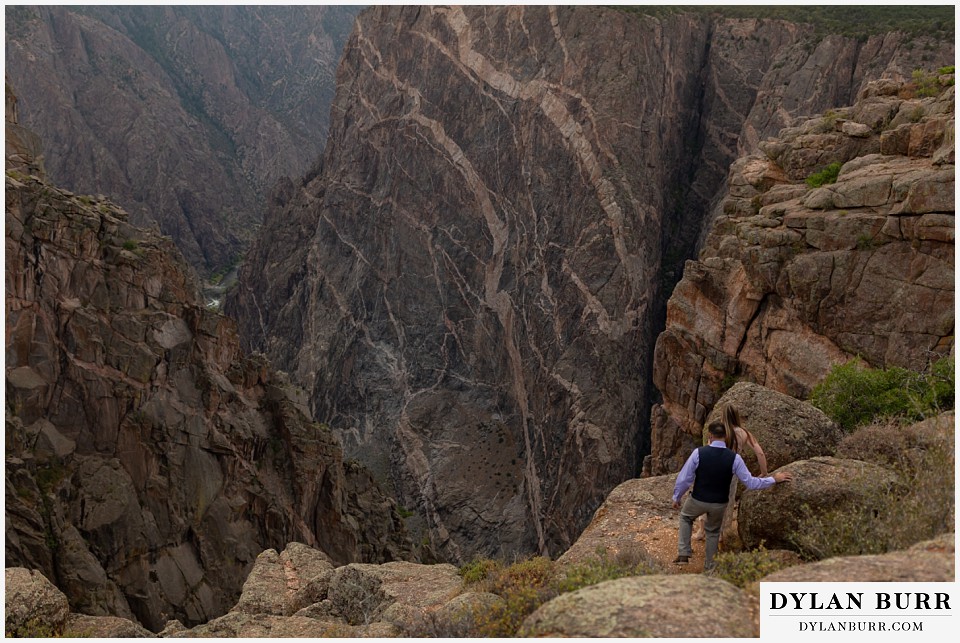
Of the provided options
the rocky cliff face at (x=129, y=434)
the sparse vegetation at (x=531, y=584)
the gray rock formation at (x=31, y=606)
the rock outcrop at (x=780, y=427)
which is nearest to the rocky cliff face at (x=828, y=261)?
the rock outcrop at (x=780, y=427)

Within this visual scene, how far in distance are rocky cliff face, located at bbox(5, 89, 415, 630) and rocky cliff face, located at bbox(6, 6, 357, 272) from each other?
217 feet

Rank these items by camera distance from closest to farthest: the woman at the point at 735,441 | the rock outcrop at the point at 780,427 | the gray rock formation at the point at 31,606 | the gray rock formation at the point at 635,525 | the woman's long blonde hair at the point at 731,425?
the woman at the point at 735,441, the woman's long blonde hair at the point at 731,425, the rock outcrop at the point at 780,427, the gray rock formation at the point at 31,606, the gray rock formation at the point at 635,525

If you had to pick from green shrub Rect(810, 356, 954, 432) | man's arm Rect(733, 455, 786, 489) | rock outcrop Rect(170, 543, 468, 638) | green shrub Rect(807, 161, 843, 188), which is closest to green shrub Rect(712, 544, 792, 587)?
man's arm Rect(733, 455, 786, 489)

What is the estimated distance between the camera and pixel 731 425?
10.3m

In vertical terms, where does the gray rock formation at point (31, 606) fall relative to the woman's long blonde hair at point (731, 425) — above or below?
below

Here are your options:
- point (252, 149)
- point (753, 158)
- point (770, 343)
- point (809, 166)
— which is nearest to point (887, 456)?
point (770, 343)

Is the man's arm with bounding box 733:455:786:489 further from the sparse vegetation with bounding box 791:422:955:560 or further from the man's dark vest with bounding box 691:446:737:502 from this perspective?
the sparse vegetation with bounding box 791:422:955:560

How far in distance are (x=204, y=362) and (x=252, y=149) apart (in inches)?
3728

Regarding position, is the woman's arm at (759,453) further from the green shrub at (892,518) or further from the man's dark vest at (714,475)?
the green shrub at (892,518)

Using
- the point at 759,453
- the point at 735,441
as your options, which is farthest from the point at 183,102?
the point at 759,453

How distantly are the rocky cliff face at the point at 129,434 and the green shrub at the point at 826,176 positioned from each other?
70.1ft

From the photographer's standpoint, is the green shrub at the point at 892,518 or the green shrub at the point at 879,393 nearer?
the green shrub at the point at 892,518

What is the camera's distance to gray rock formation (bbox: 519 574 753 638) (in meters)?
6.64

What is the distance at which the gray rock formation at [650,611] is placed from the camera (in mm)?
6637
